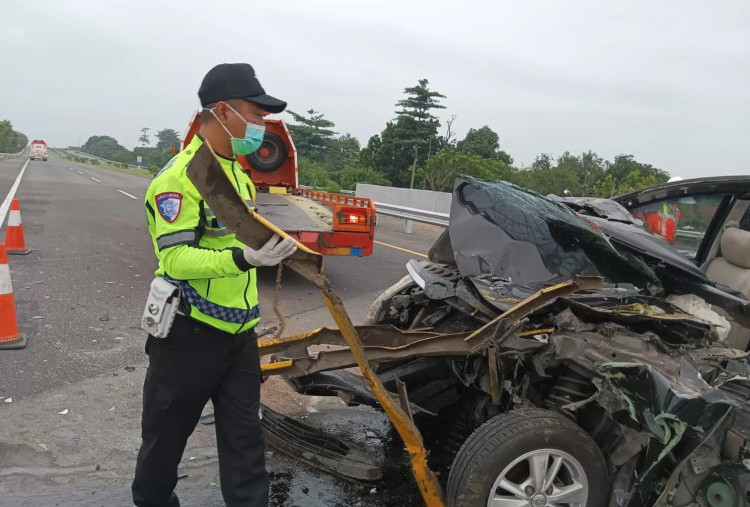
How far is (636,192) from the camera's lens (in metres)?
4.51

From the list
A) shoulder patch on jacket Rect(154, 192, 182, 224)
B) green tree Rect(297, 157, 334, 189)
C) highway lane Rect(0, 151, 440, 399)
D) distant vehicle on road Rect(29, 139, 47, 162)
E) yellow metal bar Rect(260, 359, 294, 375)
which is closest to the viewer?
shoulder patch on jacket Rect(154, 192, 182, 224)

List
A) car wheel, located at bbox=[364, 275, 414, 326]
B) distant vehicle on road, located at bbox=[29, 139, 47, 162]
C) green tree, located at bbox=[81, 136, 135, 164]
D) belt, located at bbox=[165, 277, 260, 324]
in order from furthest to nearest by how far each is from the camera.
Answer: green tree, located at bbox=[81, 136, 135, 164], distant vehicle on road, located at bbox=[29, 139, 47, 162], car wheel, located at bbox=[364, 275, 414, 326], belt, located at bbox=[165, 277, 260, 324]

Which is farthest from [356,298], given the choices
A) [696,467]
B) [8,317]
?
[696,467]

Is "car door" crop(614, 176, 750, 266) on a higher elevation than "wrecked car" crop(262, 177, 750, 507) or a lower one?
higher

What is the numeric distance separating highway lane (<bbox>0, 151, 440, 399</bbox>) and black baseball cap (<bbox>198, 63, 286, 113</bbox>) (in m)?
2.89

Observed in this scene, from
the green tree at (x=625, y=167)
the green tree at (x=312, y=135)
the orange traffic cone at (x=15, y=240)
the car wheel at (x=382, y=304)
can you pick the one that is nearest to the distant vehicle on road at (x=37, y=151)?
the green tree at (x=312, y=135)

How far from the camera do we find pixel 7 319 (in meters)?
4.84

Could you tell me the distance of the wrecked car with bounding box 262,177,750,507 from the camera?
247 centimetres

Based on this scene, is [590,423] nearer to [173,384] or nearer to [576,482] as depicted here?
[576,482]

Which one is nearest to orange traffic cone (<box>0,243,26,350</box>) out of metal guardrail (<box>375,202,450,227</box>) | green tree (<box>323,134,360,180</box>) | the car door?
the car door

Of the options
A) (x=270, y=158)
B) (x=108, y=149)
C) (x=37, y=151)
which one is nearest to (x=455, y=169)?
(x=270, y=158)

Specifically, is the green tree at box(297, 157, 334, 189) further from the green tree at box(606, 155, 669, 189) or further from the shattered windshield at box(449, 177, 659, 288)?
the shattered windshield at box(449, 177, 659, 288)

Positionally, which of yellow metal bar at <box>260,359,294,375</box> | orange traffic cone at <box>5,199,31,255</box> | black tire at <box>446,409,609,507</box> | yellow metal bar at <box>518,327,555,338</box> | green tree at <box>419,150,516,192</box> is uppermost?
green tree at <box>419,150,516,192</box>

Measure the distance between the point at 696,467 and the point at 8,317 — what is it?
5025 mm
